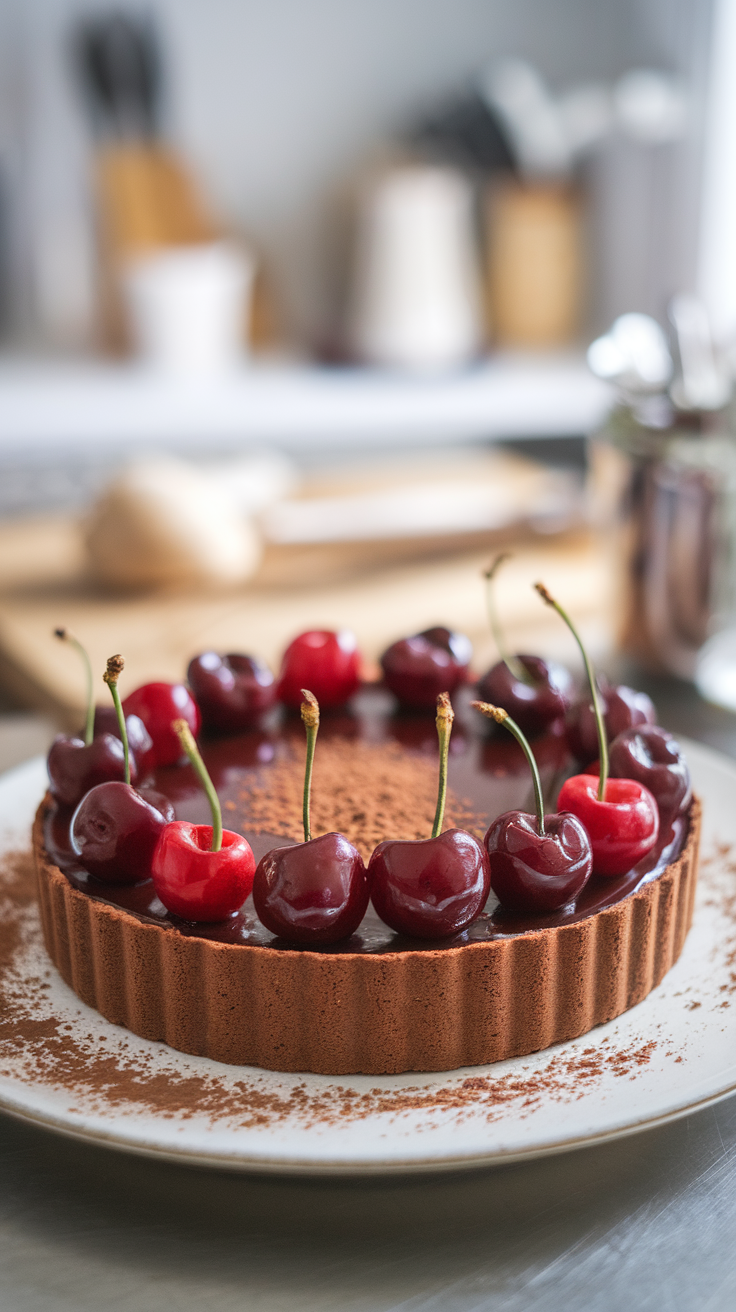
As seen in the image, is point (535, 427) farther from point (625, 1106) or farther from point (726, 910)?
point (625, 1106)

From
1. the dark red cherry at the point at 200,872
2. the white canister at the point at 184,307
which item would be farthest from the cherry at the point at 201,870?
the white canister at the point at 184,307

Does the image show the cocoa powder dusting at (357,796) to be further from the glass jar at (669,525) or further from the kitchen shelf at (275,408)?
the kitchen shelf at (275,408)

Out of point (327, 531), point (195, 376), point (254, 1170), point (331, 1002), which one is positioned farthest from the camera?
point (195, 376)

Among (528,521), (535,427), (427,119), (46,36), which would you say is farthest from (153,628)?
(427,119)

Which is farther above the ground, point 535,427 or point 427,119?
point 427,119

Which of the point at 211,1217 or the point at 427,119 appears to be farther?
the point at 427,119

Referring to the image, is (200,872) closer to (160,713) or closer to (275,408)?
(160,713)

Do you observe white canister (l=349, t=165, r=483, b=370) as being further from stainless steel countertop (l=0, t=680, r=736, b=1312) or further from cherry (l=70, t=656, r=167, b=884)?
stainless steel countertop (l=0, t=680, r=736, b=1312)
